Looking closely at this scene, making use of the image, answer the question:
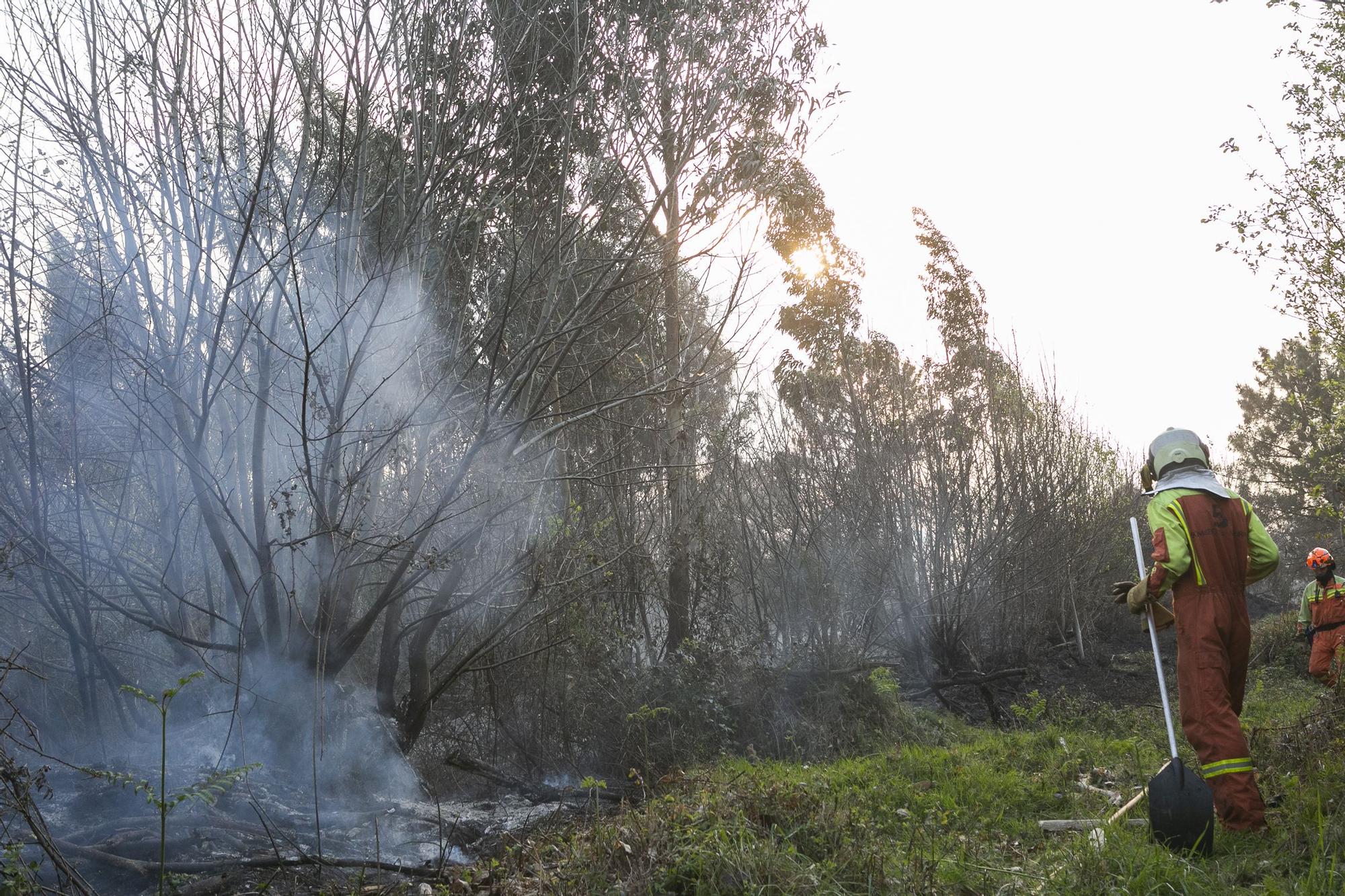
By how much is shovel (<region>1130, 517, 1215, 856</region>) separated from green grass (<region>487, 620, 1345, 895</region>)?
Answer: 0.09 m

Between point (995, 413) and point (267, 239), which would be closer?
point (267, 239)

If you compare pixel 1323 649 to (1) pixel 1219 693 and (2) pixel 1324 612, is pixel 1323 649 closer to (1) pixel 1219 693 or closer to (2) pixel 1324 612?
(2) pixel 1324 612

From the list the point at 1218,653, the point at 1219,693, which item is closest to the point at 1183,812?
the point at 1219,693

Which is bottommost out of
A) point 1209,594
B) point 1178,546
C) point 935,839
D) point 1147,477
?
point 935,839

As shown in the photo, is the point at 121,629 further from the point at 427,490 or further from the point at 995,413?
the point at 995,413

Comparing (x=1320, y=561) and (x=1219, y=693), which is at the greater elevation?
(x=1320, y=561)

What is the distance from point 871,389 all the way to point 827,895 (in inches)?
360

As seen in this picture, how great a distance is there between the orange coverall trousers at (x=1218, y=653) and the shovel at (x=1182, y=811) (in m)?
0.25

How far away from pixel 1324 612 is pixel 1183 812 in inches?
282

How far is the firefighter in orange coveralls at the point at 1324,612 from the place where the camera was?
929cm

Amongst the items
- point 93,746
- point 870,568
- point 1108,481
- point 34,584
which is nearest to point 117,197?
point 34,584

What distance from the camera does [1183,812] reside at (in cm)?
402

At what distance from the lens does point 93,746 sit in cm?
673

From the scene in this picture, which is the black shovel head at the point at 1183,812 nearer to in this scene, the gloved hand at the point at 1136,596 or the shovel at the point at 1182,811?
the shovel at the point at 1182,811
